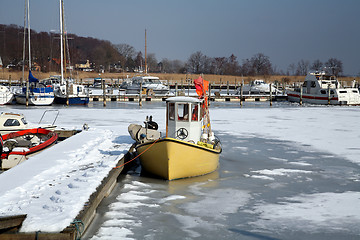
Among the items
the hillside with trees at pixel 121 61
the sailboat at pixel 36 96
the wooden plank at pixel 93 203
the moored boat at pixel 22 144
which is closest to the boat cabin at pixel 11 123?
the moored boat at pixel 22 144

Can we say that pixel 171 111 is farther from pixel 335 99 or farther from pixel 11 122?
pixel 335 99

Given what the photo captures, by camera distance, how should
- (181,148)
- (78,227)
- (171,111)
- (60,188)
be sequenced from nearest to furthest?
(78,227) < (60,188) < (181,148) < (171,111)

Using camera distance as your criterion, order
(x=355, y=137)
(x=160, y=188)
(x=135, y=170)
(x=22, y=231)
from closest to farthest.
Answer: (x=22, y=231)
(x=160, y=188)
(x=135, y=170)
(x=355, y=137)

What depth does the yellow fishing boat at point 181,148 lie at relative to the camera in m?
12.2

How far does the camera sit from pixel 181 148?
12156 millimetres

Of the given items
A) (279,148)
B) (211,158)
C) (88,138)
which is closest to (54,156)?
(88,138)

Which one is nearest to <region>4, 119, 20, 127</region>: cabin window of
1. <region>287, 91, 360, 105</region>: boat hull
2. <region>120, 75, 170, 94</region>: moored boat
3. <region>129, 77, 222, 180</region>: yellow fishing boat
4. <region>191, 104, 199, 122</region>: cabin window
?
<region>129, 77, 222, 180</region>: yellow fishing boat

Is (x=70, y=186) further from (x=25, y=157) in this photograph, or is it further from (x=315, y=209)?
(x=315, y=209)

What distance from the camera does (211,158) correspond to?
13.2 metres

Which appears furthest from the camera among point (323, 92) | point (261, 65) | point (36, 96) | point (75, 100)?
point (261, 65)

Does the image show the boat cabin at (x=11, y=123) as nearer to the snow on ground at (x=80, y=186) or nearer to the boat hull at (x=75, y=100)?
the snow on ground at (x=80, y=186)

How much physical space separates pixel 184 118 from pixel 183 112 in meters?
0.21

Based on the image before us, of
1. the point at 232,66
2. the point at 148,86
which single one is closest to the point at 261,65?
the point at 232,66

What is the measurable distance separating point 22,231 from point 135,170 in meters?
7.74
